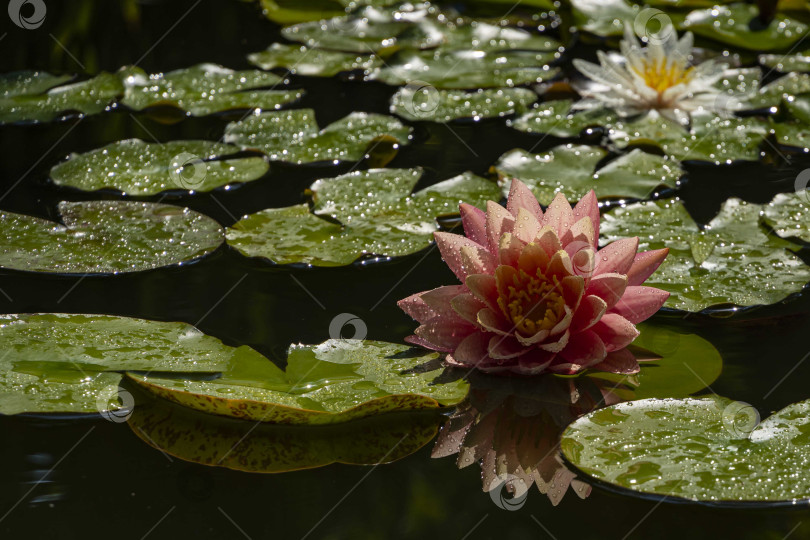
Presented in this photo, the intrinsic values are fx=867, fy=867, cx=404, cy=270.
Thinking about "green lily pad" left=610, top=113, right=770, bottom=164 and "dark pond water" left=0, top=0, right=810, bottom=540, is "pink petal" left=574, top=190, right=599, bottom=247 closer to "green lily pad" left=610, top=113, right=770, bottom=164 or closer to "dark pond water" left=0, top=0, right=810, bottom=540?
"dark pond water" left=0, top=0, right=810, bottom=540

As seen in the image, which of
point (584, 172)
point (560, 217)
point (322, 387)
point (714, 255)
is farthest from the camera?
point (584, 172)

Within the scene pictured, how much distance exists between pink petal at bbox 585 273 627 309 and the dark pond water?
0.71 feet

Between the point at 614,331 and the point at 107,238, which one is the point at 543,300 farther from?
the point at 107,238

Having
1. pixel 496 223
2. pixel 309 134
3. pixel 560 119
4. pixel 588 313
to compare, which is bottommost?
pixel 560 119

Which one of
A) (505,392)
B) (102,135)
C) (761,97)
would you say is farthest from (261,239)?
(761,97)

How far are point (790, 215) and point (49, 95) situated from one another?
2039 millimetres

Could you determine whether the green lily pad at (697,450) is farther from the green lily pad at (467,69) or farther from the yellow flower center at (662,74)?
the green lily pad at (467,69)

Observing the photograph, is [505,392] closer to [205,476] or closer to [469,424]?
[469,424]

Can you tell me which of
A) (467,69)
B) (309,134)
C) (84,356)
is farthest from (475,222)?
(467,69)

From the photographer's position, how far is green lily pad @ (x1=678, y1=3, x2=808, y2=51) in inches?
112

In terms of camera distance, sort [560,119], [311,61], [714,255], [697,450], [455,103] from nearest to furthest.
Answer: [697,450] < [714,255] < [560,119] < [455,103] < [311,61]

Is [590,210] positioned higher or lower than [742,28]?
higher

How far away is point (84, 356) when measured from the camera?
4.58 feet

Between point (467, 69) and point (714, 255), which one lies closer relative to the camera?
point (714, 255)
